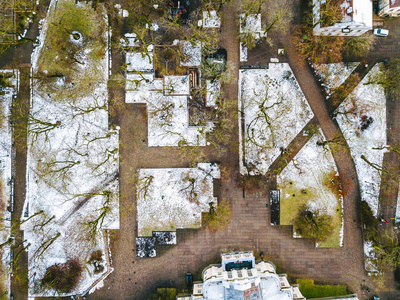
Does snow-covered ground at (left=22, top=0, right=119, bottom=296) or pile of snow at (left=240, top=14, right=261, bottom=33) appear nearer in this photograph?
snow-covered ground at (left=22, top=0, right=119, bottom=296)

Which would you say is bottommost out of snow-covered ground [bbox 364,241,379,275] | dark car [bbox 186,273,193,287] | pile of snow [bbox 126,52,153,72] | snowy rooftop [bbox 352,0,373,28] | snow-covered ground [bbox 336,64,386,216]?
dark car [bbox 186,273,193,287]

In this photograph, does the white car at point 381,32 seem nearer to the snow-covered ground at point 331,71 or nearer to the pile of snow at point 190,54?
the snow-covered ground at point 331,71

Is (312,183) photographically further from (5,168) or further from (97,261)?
(5,168)

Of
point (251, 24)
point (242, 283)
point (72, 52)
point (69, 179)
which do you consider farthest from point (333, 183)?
point (72, 52)

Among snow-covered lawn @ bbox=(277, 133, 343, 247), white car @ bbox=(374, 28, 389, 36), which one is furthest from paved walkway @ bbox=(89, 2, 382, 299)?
white car @ bbox=(374, 28, 389, 36)

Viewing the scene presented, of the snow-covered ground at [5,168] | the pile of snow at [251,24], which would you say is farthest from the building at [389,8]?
the snow-covered ground at [5,168]

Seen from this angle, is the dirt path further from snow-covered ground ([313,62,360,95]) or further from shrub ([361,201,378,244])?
shrub ([361,201,378,244])

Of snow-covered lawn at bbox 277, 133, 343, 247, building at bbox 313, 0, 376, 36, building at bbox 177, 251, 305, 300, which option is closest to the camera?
building at bbox 177, 251, 305, 300
